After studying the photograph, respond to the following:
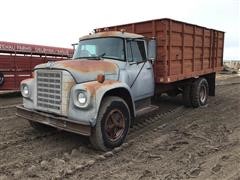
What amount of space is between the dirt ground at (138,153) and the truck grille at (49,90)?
79cm

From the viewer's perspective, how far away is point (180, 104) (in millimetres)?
10688

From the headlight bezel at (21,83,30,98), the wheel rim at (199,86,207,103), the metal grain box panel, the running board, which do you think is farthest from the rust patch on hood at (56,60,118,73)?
the wheel rim at (199,86,207,103)

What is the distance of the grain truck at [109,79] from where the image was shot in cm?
548

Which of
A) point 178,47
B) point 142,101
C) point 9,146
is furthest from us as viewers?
point 178,47

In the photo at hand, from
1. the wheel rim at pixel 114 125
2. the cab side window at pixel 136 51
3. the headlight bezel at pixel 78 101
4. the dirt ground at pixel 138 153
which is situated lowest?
the dirt ground at pixel 138 153

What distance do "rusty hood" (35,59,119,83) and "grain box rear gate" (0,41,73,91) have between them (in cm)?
749

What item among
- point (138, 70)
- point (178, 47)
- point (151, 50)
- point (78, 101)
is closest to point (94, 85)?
point (78, 101)

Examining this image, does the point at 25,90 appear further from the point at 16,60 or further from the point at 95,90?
the point at 16,60

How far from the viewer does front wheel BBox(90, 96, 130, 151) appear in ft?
18.1

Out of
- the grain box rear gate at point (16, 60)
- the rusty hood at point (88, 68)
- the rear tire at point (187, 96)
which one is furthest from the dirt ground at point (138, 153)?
the grain box rear gate at point (16, 60)

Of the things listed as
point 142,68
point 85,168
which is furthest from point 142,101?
point 85,168

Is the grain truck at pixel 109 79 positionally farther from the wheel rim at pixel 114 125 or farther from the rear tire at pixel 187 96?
the rear tire at pixel 187 96

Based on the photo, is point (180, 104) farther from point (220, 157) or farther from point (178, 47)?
point (220, 157)

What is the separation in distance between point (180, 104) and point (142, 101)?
3683 millimetres
